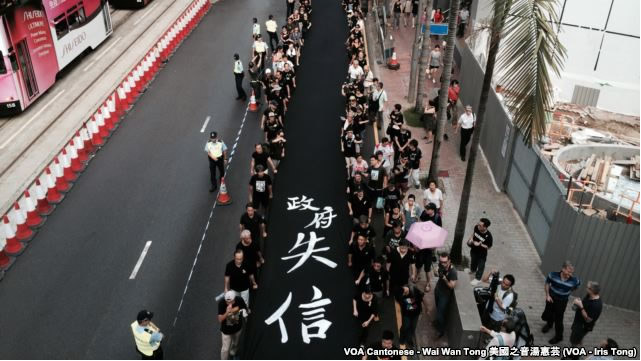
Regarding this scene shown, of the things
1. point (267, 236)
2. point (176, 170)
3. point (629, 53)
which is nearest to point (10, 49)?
point (176, 170)

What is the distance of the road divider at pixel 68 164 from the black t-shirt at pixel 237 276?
5.83 m

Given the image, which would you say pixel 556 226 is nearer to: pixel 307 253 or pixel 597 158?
pixel 597 158

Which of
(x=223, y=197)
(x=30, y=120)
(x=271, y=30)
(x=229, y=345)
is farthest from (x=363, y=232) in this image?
(x=271, y=30)

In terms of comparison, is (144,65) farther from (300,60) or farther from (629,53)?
(629,53)

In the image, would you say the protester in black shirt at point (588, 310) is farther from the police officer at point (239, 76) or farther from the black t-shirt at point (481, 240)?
the police officer at point (239, 76)

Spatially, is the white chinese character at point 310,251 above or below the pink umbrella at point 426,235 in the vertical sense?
below

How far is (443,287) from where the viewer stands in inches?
443

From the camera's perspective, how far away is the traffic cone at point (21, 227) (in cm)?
1465

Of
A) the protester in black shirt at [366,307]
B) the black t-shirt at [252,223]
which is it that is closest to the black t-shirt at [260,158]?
the black t-shirt at [252,223]

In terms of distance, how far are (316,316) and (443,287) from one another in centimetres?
259

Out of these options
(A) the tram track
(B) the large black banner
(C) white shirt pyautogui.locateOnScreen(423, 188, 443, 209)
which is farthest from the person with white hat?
(A) the tram track

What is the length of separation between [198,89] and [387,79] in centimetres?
782

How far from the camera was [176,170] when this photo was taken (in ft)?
58.6

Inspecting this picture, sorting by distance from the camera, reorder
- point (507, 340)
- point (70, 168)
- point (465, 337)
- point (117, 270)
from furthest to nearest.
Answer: point (70, 168), point (117, 270), point (465, 337), point (507, 340)
